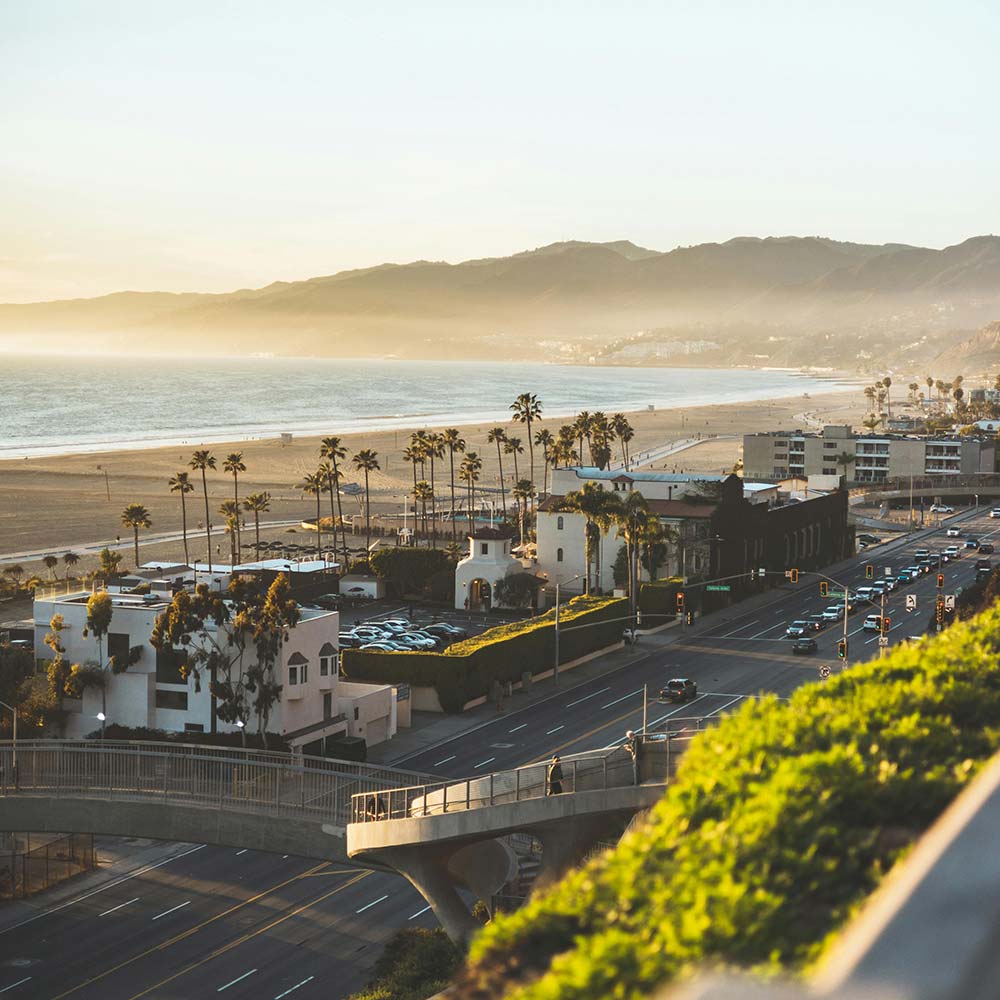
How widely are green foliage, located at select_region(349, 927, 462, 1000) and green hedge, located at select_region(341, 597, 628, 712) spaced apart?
29.4 meters

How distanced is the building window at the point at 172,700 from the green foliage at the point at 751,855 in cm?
4504

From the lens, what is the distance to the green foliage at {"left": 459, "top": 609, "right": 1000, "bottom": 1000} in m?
8.55

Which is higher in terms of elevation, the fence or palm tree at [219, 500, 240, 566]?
palm tree at [219, 500, 240, 566]

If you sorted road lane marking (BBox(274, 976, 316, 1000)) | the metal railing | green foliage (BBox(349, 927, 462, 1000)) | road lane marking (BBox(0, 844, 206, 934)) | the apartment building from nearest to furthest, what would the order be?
green foliage (BBox(349, 927, 462, 1000))
road lane marking (BBox(274, 976, 316, 1000))
the metal railing
road lane marking (BBox(0, 844, 206, 934))
the apartment building

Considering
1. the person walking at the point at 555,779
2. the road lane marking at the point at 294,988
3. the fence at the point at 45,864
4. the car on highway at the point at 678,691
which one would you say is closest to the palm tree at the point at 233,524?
the car on highway at the point at 678,691

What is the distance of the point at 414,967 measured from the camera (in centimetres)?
3253

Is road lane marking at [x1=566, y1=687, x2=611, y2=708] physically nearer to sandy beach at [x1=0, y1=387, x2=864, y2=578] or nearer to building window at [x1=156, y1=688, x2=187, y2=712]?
building window at [x1=156, y1=688, x2=187, y2=712]

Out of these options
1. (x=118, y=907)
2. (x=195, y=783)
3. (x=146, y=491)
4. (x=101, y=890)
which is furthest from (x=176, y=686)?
(x=146, y=491)

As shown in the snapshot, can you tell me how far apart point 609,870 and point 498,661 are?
5744 centimetres

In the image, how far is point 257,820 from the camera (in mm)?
37281

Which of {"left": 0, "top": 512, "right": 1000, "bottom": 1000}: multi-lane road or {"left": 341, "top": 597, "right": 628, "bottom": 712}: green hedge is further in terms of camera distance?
{"left": 341, "top": 597, "right": 628, "bottom": 712}: green hedge

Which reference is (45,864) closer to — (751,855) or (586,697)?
(586,697)

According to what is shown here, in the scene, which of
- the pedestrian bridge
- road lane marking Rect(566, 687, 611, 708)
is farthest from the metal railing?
road lane marking Rect(566, 687, 611, 708)

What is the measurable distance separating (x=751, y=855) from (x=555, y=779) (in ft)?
75.9
